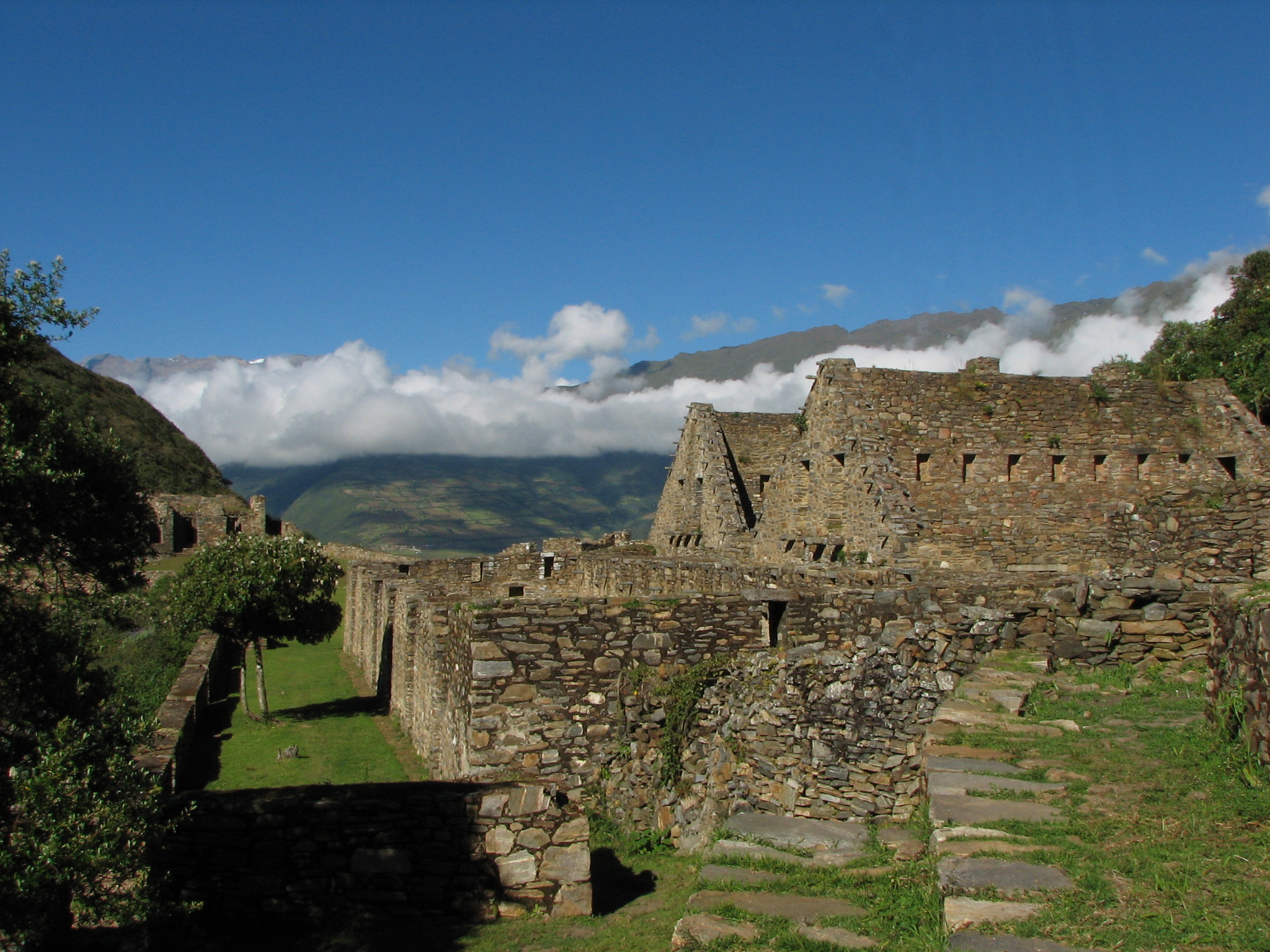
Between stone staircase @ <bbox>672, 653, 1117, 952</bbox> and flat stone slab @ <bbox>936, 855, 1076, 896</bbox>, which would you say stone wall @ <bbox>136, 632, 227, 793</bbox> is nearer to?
stone staircase @ <bbox>672, 653, 1117, 952</bbox>

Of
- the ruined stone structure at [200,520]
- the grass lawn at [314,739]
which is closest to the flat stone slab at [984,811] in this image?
the grass lawn at [314,739]

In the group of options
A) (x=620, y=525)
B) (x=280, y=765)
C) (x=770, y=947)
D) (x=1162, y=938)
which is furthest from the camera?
(x=620, y=525)

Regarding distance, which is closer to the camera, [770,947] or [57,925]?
[770,947]

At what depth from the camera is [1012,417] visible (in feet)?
58.2

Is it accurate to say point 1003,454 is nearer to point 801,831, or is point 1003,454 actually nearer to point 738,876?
point 801,831

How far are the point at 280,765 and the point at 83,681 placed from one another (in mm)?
7739

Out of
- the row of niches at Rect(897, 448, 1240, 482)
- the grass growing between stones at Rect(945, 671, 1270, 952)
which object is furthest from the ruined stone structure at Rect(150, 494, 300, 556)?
the grass growing between stones at Rect(945, 671, 1270, 952)

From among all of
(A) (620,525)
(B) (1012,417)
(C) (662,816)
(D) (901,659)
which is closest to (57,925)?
(C) (662,816)

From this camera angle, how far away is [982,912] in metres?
4.64

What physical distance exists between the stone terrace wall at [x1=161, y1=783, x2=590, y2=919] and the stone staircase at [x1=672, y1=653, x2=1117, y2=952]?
5.09 feet

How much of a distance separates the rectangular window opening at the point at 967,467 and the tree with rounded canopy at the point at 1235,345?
608cm

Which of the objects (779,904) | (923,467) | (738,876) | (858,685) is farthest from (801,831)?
(923,467)

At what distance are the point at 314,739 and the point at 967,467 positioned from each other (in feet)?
49.3

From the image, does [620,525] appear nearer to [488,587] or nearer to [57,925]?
[488,587]
